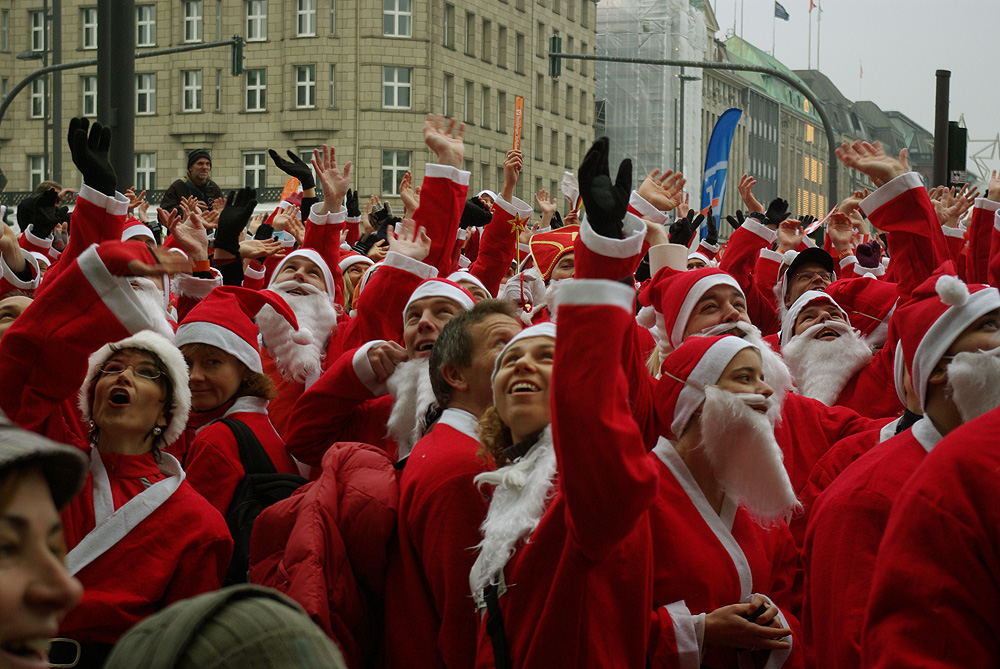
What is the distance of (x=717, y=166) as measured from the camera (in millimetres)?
13633

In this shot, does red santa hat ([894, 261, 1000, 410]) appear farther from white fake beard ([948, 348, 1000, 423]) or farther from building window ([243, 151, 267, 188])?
building window ([243, 151, 267, 188])

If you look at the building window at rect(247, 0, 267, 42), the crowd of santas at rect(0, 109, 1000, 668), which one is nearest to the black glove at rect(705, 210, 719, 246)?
the crowd of santas at rect(0, 109, 1000, 668)

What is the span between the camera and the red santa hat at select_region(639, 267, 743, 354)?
540 centimetres

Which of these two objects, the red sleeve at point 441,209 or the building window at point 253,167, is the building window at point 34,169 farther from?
the red sleeve at point 441,209

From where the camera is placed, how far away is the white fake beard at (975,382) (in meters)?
3.03

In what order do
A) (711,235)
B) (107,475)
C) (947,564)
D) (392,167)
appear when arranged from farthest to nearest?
1. (392,167)
2. (711,235)
3. (107,475)
4. (947,564)

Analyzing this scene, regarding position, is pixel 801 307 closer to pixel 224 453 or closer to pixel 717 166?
pixel 224 453

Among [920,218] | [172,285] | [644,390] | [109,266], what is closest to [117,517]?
[109,266]

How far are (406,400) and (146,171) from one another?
47181mm

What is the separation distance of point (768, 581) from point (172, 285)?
13.5 feet

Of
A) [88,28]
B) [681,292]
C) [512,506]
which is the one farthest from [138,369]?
[88,28]

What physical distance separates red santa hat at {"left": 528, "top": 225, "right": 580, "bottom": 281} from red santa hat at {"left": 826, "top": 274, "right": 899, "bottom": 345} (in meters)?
1.94

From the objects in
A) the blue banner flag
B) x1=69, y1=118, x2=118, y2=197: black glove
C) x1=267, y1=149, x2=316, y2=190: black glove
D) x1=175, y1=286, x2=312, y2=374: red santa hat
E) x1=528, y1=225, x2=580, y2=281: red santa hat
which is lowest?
x1=175, y1=286, x2=312, y2=374: red santa hat

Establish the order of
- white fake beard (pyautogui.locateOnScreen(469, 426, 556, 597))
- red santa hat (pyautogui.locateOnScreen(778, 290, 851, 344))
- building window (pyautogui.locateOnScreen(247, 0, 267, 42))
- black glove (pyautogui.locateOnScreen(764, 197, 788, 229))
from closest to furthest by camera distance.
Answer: white fake beard (pyautogui.locateOnScreen(469, 426, 556, 597)) → red santa hat (pyautogui.locateOnScreen(778, 290, 851, 344)) → black glove (pyautogui.locateOnScreen(764, 197, 788, 229)) → building window (pyautogui.locateOnScreen(247, 0, 267, 42))
